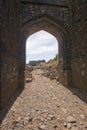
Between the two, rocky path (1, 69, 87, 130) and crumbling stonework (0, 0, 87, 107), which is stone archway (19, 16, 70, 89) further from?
rocky path (1, 69, 87, 130)

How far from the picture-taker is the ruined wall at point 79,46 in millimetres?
6631

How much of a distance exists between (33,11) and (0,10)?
10.9 ft

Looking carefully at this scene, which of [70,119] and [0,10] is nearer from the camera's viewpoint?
[70,119]

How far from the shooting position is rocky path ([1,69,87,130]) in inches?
177

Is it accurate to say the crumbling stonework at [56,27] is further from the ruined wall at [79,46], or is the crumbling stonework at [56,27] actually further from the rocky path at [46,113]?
the rocky path at [46,113]

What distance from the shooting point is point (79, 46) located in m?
7.25

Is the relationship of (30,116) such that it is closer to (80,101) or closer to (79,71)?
(80,101)

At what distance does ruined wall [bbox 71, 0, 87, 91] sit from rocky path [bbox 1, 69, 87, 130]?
84 centimetres

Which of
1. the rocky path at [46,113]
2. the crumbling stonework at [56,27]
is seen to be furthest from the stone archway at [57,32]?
the rocky path at [46,113]

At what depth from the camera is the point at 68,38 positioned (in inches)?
344

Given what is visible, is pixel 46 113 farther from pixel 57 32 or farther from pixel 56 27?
pixel 57 32

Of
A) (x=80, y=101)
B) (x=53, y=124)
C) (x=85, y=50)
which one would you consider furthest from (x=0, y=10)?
(x=80, y=101)

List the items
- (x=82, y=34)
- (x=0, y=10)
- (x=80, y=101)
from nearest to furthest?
(x=0, y=10)
(x=80, y=101)
(x=82, y=34)

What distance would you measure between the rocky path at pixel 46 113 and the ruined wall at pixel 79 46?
0.84 meters
